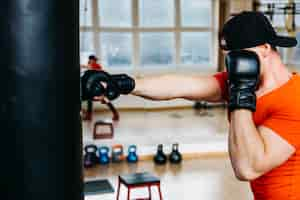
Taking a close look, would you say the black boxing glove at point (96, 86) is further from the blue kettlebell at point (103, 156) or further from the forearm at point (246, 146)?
the blue kettlebell at point (103, 156)

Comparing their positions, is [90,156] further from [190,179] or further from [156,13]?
[156,13]

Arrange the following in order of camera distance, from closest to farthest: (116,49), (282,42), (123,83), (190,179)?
1. (282,42)
2. (123,83)
3. (190,179)
4. (116,49)

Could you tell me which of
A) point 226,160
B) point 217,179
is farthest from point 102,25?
point 217,179

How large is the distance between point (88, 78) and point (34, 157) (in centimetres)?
70

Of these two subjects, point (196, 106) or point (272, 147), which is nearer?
point (272, 147)

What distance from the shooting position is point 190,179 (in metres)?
5.73

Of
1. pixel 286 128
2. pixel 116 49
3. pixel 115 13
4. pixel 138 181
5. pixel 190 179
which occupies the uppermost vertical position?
pixel 115 13

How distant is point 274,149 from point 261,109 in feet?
0.59

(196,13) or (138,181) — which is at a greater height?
(196,13)

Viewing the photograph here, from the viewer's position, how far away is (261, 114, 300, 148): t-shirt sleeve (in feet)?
5.09

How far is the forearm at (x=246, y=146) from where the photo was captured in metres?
1.50

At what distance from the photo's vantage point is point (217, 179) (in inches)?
224

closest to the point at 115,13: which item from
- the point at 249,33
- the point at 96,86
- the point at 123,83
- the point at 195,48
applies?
the point at 195,48

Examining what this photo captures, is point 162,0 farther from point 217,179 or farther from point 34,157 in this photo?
point 34,157
